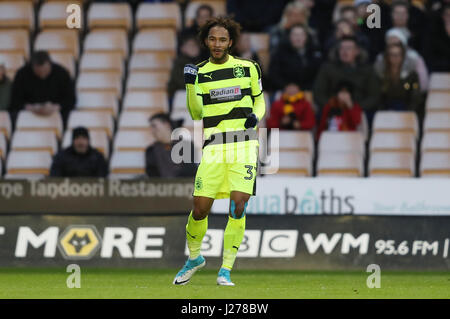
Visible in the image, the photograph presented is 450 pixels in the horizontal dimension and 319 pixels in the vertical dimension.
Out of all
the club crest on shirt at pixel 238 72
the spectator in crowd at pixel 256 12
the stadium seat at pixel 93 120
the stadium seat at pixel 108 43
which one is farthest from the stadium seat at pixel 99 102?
the club crest on shirt at pixel 238 72

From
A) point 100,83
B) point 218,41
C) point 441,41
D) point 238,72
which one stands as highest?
point 218,41

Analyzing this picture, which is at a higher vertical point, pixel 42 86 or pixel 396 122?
pixel 42 86

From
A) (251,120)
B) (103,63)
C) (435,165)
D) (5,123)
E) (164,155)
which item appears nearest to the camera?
(251,120)

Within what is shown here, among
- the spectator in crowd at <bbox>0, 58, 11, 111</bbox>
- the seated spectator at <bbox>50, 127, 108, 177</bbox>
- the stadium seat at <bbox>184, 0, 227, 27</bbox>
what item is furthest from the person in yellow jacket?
the stadium seat at <bbox>184, 0, 227, 27</bbox>

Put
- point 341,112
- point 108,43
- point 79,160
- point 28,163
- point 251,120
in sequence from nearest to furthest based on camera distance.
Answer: point 251,120 → point 79,160 → point 341,112 → point 28,163 → point 108,43

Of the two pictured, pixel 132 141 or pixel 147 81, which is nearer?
pixel 132 141

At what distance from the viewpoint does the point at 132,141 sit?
53.2ft

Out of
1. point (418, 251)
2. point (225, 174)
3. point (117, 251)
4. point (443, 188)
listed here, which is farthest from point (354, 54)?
point (225, 174)

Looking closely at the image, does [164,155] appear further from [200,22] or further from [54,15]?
[54,15]

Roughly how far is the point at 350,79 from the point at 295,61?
0.89 meters

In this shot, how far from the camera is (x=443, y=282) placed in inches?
427

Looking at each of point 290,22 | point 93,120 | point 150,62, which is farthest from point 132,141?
point 290,22

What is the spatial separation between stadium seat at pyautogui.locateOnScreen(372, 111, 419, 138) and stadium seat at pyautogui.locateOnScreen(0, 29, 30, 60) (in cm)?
560

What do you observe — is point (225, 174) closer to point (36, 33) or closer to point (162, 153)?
point (162, 153)
